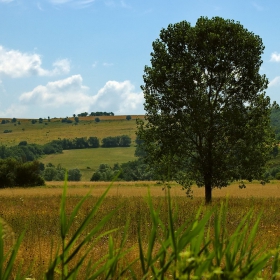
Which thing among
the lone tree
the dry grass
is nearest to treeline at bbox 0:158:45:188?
the dry grass

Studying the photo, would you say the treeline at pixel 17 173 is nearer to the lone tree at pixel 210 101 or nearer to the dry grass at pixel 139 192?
the dry grass at pixel 139 192

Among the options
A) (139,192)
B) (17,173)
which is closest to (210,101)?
(139,192)

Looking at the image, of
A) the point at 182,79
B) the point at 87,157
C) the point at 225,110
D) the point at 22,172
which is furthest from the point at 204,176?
the point at 87,157

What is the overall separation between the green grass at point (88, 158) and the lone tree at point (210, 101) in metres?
136

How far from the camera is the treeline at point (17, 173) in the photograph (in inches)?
2127

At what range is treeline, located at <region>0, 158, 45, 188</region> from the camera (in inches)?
2127

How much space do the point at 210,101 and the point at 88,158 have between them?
159961mm

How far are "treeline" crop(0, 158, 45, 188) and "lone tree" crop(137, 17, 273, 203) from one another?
102 feet

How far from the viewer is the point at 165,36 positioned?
25859 millimetres

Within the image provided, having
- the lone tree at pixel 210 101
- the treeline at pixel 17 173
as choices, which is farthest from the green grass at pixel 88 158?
the lone tree at pixel 210 101

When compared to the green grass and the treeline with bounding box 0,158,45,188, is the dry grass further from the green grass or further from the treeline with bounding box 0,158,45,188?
the green grass

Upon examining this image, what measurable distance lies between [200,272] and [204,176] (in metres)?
26.2

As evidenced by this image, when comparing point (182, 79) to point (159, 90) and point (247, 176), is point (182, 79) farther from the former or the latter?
point (247, 176)

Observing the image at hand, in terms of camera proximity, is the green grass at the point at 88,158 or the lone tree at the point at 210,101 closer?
the lone tree at the point at 210,101
